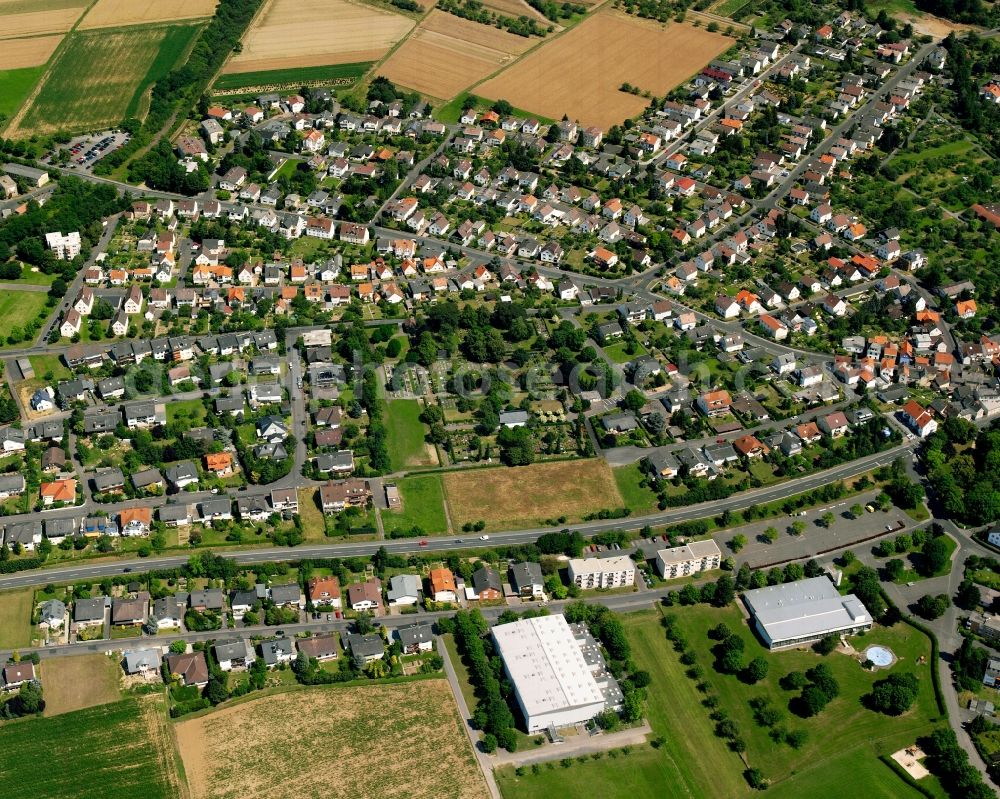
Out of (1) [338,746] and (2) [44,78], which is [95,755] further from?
(2) [44,78]

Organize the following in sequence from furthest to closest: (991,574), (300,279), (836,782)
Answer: (300,279) → (991,574) → (836,782)

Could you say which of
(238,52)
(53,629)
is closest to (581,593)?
(53,629)

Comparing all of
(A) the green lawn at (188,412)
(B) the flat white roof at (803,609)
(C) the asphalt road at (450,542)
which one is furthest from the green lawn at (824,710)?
(A) the green lawn at (188,412)

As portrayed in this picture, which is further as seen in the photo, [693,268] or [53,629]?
[693,268]

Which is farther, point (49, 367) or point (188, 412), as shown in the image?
point (49, 367)

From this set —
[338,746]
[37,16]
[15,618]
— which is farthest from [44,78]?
[338,746]

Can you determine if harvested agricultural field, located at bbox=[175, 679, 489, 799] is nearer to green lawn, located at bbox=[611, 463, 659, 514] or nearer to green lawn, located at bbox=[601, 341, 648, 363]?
green lawn, located at bbox=[611, 463, 659, 514]

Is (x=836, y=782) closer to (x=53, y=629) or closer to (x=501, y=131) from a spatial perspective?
(x=53, y=629)

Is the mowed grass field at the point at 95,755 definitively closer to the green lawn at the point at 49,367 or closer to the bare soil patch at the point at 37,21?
the green lawn at the point at 49,367
